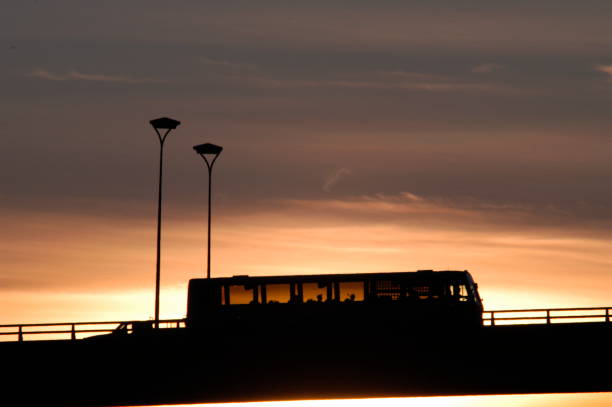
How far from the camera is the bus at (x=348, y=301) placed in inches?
2064

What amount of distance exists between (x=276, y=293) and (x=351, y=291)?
11.2ft

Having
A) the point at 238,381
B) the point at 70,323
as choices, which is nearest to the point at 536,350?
the point at 238,381

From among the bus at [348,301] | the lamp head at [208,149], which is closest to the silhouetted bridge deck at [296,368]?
the bus at [348,301]

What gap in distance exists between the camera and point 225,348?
4484 centimetres

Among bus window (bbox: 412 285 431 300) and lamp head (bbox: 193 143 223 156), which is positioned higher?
lamp head (bbox: 193 143 223 156)

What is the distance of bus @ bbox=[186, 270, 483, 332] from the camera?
52438 millimetres

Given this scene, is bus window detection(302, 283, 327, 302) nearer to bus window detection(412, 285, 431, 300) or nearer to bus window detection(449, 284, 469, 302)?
bus window detection(412, 285, 431, 300)

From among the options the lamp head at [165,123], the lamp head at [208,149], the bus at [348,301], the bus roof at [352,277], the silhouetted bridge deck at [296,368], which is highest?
the lamp head at [208,149]

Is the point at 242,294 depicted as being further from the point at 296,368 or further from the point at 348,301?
the point at 296,368

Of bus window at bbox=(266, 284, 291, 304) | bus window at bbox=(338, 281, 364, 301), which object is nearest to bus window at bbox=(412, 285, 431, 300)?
bus window at bbox=(338, 281, 364, 301)

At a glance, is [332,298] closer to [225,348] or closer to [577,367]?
[225,348]

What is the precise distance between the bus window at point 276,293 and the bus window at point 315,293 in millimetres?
824

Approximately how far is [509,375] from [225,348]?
10822mm

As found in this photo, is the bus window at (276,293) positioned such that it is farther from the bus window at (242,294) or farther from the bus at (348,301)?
the bus window at (242,294)
